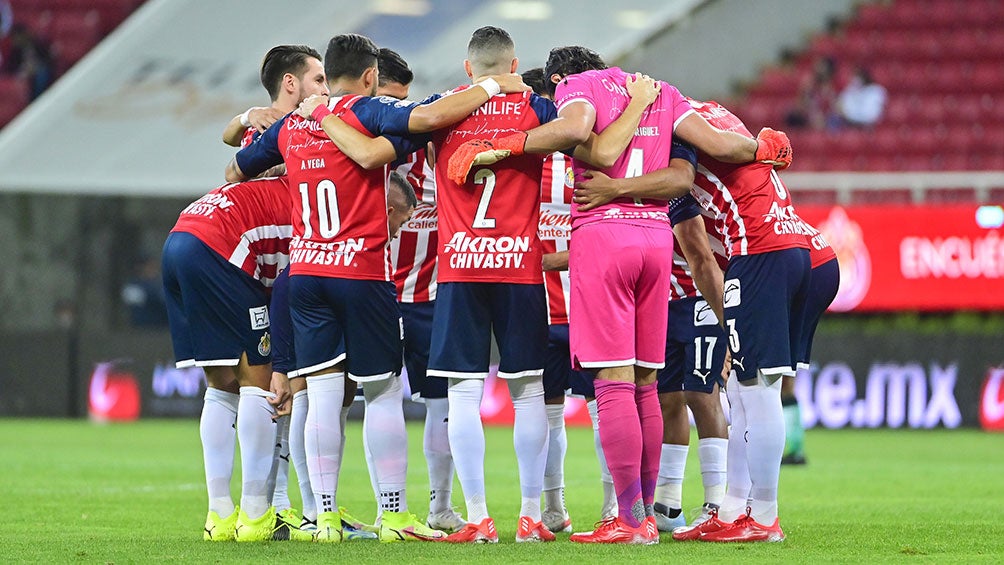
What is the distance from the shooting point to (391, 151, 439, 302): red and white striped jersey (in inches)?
297

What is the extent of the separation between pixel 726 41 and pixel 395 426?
1731cm

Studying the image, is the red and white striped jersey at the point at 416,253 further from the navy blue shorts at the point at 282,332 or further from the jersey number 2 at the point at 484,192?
the jersey number 2 at the point at 484,192

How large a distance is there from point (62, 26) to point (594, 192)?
1712cm

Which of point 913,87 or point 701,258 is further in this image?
point 913,87

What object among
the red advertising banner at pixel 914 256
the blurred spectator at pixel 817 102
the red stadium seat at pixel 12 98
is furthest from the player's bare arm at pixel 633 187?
the red stadium seat at pixel 12 98

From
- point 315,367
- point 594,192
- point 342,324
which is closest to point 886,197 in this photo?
point 594,192

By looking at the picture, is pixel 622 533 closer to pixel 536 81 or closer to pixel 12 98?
pixel 536 81

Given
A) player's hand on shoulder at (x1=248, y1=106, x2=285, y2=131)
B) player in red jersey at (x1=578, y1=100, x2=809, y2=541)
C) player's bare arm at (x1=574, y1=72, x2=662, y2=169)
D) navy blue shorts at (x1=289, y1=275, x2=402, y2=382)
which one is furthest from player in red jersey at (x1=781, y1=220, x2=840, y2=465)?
player's hand on shoulder at (x1=248, y1=106, x2=285, y2=131)

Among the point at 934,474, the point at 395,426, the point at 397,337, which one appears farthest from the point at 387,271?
the point at 934,474

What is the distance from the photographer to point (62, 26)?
2159 centimetres

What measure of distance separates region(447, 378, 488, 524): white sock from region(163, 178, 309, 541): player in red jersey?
91cm

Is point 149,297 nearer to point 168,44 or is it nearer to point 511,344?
point 168,44

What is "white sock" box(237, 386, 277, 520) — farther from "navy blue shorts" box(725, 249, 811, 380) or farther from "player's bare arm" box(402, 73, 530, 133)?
"navy blue shorts" box(725, 249, 811, 380)

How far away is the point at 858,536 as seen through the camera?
6773 millimetres
